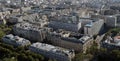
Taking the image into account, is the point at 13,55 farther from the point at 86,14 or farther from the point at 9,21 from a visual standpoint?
the point at 86,14

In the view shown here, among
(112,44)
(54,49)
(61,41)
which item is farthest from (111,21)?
(54,49)

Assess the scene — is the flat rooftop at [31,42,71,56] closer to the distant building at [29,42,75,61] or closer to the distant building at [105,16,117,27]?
the distant building at [29,42,75,61]

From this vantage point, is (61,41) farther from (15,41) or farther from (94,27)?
(94,27)

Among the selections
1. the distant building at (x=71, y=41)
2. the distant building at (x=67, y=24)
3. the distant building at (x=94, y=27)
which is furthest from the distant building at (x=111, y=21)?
the distant building at (x=71, y=41)

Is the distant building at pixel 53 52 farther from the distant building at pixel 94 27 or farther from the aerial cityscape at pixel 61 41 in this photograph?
the distant building at pixel 94 27

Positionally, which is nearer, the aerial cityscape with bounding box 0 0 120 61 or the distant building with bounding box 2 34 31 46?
the aerial cityscape with bounding box 0 0 120 61

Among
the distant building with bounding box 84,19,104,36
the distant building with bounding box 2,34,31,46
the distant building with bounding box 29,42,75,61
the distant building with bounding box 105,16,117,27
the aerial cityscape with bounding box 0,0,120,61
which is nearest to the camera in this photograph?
the distant building with bounding box 29,42,75,61

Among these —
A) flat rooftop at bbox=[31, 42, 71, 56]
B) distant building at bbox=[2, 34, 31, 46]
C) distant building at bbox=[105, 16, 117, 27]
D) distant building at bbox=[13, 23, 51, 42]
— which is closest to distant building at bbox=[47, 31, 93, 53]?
distant building at bbox=[13, 23, 51, 42]
